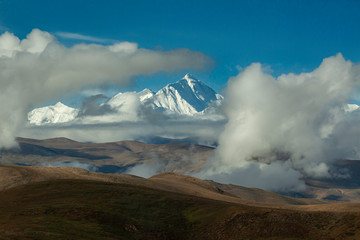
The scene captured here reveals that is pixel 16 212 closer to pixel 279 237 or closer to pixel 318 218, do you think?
pixel 279 237

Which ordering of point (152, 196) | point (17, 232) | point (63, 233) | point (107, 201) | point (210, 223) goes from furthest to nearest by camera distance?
point (152, 196) < point (107, 201) < point (210, 223) < point (63, 233) < point (17, 232)

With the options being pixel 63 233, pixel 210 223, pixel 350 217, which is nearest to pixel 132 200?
pixel 210 223

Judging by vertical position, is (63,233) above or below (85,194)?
below

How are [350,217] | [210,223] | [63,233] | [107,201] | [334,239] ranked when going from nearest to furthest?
[63,233], [334,239], [350,217], [210,223], [107,201]

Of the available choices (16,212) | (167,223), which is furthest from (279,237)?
(16,212)

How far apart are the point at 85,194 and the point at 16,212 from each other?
5092cm

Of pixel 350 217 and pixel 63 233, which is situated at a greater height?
pixel 350 217

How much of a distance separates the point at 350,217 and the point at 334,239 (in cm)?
1466

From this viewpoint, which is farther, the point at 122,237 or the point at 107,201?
the point at 107,201

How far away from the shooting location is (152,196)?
183750mm

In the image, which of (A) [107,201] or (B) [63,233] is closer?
(B) [63,233]

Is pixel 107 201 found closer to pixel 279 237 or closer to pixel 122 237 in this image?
pixel 122 237

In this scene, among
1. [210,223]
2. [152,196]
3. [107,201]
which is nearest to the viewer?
[210,223]

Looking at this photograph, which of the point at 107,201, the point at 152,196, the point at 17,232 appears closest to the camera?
the point at 17,232
